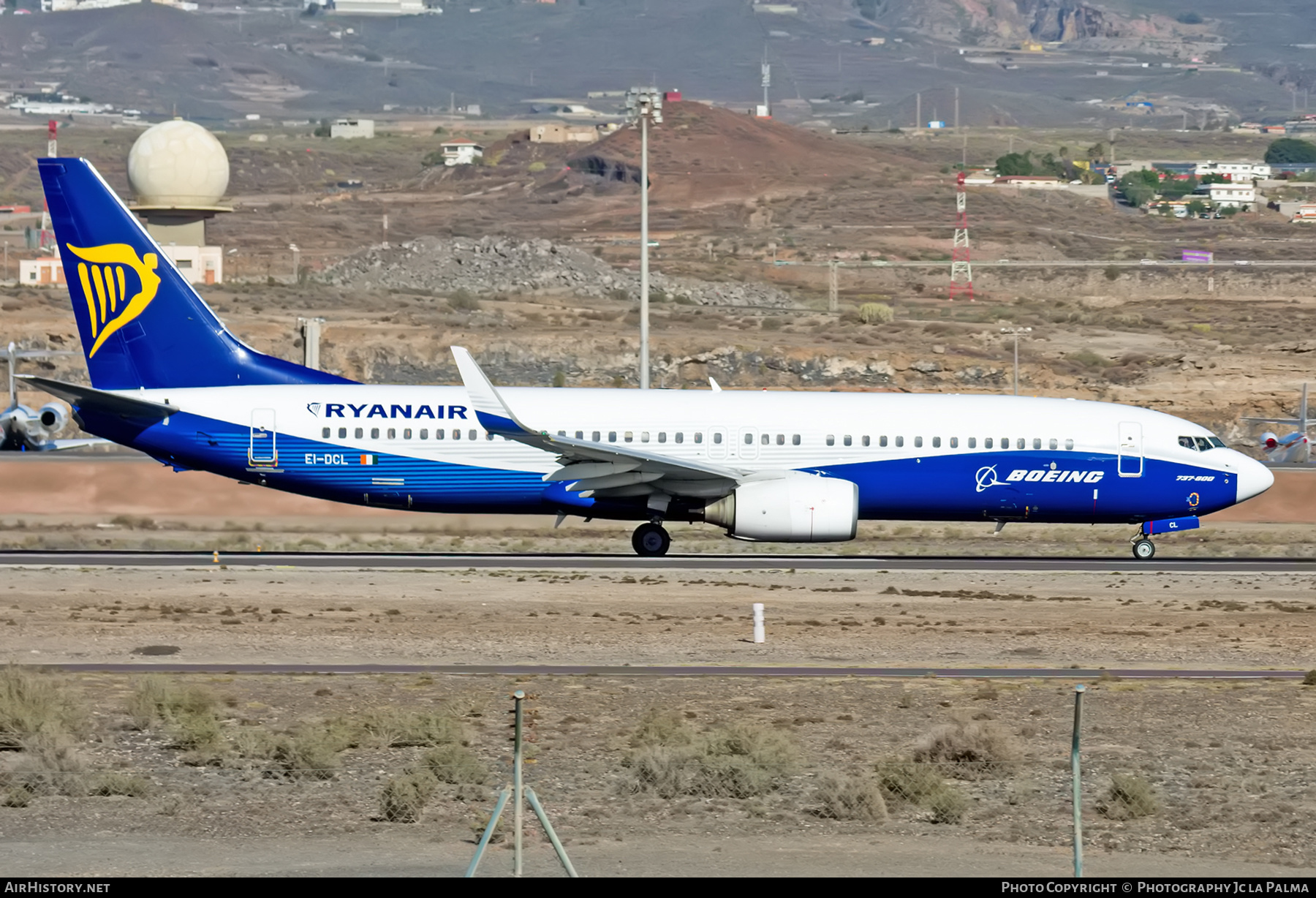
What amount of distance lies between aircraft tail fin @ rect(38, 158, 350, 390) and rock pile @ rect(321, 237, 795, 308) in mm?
65155

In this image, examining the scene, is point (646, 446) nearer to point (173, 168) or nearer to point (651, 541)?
point (651, 541)

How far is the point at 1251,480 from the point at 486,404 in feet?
53.9

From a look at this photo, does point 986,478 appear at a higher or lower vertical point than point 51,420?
higher

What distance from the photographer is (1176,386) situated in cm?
8050

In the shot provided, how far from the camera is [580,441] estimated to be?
38031mm

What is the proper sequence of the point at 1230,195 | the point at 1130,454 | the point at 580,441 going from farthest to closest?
1. the point at 1230,195
2. the point at 1130,454
3. the point at 580,441

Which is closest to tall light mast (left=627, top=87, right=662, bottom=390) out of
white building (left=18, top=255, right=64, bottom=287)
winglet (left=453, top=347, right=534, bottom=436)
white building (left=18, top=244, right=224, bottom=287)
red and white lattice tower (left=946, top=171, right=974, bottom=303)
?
winglet (left=453, top=347, right=534, bottom=436)

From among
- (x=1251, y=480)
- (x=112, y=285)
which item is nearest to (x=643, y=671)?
(x=112, y=285)

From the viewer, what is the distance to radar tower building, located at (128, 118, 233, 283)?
97.6m

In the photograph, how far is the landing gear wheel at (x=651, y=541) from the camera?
39.1 m

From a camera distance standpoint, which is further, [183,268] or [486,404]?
[183,268]

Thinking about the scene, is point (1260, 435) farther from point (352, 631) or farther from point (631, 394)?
point (352, 631)

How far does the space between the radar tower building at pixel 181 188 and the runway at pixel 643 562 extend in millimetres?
59748

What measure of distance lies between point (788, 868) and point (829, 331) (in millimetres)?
74368
